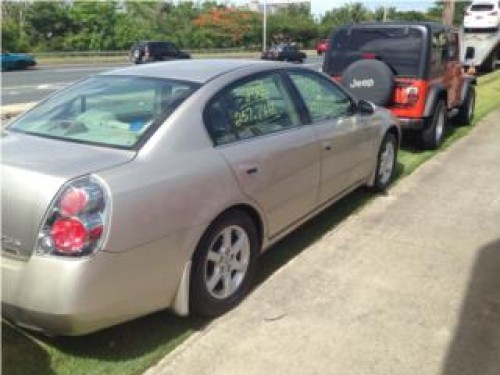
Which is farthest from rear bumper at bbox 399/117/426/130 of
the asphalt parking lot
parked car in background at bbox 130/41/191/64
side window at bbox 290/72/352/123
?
parked car in background at bbox 130/41/191/64

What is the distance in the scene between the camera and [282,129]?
173 inches

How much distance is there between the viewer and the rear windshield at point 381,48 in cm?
825

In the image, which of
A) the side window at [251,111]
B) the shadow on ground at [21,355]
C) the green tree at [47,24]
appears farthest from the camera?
the green tree at [47,24]

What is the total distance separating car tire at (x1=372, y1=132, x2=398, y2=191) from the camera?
20.9ft

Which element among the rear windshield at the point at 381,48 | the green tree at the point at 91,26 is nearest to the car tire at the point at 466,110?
the rear windshield at the point at 381,48

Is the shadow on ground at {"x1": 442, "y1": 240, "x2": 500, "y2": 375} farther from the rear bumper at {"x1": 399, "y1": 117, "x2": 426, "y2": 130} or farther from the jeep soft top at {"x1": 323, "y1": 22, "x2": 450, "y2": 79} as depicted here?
the jeep soft top at {"x1": 323, "y1": 22, "x2": 450, "y2": 79}

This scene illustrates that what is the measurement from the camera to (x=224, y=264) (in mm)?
3836

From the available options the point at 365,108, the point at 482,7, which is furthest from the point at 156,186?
the point at 482,7

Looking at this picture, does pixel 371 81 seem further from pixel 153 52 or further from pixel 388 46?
pixel 153 52

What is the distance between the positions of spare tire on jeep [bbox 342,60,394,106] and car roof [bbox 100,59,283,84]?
11.4ft

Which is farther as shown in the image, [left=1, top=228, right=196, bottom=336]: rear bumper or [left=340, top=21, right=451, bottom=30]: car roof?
[left=340, top=21, right=451, bottom=30]: car roof

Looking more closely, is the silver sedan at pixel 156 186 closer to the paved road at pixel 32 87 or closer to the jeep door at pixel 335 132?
the jeep door at pixel 335 132

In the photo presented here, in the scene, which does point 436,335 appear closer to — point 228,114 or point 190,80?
point 228,114

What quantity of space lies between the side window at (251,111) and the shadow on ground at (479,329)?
1.71m
